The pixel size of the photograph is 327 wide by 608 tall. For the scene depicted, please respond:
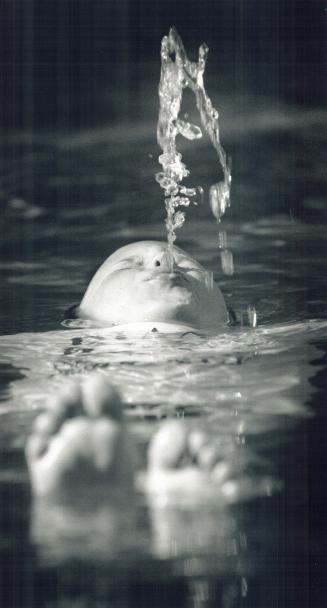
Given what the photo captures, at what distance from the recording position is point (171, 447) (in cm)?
275

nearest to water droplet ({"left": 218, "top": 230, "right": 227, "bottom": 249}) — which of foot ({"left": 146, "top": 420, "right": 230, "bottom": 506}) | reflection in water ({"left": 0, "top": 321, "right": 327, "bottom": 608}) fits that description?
reflection in water ({"left": 0, "top": 321, "right": 327, "bottom": 608})

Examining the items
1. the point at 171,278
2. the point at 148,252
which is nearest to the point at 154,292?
the point at 171,278

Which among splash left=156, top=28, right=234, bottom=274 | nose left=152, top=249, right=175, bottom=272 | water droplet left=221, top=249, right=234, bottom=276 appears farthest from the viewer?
water droplet left=221, top=249, right=234, bottom=276

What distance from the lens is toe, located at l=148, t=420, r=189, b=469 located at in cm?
274

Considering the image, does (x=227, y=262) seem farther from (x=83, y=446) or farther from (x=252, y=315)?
(x=83, y=446)

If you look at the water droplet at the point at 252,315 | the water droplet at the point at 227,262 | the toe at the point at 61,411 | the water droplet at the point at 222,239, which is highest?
the toe at the point at 61,411

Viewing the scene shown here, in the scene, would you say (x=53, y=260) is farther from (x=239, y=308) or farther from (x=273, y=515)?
(x=273, y=515)

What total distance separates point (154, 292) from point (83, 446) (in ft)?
7.29

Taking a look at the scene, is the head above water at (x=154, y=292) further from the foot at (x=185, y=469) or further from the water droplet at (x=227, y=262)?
the foot at (x=185, y=469)

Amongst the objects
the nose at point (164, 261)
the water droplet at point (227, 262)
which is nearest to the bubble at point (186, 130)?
the water droplet at point (227, 262)

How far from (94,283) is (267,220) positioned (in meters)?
2.10

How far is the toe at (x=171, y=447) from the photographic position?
2.74 m

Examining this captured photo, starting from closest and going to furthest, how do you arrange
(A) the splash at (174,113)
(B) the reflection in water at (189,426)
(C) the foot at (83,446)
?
(B) the reflection in water at (189,426) < (C) the foot at (83,446) < (A) the splash at (174,113)

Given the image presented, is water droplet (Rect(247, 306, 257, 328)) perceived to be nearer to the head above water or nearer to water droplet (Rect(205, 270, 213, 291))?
the head above water
